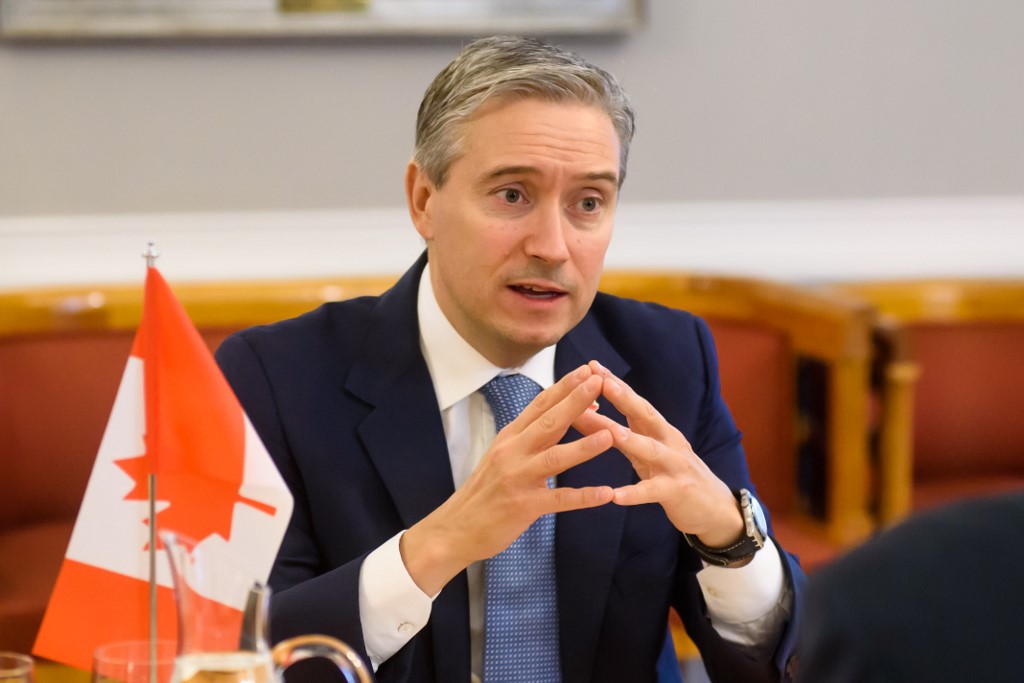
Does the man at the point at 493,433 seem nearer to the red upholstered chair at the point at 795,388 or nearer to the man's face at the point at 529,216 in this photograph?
the man's face at the point at 529,216

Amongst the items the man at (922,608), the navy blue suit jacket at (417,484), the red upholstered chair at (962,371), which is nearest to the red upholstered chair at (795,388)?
the red upholstered chair at (962,371)

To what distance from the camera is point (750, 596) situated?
1500 mm

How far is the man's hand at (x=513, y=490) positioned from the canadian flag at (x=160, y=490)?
261 mm

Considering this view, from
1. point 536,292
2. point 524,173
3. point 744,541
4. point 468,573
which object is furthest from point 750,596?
point 524,173

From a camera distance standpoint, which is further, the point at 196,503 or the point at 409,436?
the point at 409,436

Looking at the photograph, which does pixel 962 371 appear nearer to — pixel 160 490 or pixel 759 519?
pixel 759 519

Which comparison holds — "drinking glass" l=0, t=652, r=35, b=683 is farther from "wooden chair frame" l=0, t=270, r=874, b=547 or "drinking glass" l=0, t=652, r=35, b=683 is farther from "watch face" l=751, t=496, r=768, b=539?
"wooden chair frame" l=0, t=270, r=874, b=547

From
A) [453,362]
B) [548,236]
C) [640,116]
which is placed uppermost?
[640,116]

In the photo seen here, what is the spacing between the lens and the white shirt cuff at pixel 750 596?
1.49 meters

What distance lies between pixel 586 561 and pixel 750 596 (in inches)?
8.4

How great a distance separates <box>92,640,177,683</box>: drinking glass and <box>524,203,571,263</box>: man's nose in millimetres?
685

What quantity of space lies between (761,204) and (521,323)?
2083mm

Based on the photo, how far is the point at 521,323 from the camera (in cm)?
159

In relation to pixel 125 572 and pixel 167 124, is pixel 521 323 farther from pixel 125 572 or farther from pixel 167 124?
A: pixel 167 124
